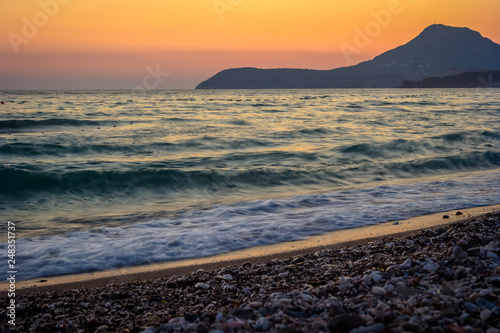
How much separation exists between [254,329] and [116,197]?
8.34 meters

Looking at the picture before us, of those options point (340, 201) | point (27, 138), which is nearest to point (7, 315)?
point (340, 201)

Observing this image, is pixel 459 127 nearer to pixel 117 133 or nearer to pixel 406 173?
pixel 406 173

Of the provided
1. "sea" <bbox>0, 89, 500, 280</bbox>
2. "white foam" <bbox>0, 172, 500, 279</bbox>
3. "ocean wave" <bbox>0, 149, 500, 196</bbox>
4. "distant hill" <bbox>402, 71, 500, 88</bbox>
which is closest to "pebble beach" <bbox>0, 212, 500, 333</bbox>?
"white foam" <bbox>0, 172, 500, 279</bbox>

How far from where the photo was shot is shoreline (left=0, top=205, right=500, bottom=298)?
5238 mm

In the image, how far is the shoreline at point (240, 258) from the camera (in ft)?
17.2

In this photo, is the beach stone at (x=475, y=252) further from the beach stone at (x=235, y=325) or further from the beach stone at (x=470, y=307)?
the beach stone at (x=235, y=325)

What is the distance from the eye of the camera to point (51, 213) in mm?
9062

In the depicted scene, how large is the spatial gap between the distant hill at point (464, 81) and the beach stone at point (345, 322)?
18433 centimetres

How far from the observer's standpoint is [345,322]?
3.03m

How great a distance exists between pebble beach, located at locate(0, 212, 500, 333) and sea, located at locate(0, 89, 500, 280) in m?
1.36

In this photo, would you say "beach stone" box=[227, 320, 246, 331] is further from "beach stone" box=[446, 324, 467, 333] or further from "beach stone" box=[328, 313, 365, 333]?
"beach stone" box=[446, 324, 467, 333]

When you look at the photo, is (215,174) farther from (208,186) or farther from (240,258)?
(240,258)

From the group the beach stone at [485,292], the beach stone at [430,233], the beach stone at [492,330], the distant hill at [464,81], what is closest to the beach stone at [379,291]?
the beach stone at [485,292]

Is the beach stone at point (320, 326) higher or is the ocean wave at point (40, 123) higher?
the ocean wave at point (40, 123)
